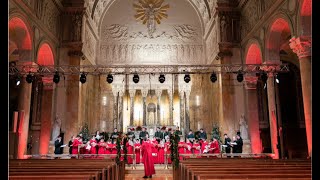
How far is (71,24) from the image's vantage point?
18.8 meters

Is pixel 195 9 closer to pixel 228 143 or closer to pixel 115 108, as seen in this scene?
pixel 115 108

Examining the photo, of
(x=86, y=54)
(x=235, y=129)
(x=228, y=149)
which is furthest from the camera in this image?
(x=86, y=54)

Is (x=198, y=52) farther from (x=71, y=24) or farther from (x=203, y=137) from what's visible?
(x=71, y=24)

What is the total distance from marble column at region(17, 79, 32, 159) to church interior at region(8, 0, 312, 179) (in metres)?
0.05

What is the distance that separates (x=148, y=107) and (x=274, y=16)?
17.7 m

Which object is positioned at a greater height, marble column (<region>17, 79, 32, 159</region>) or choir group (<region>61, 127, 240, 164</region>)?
marble column (<region>17, 79, 32, 159</region>)

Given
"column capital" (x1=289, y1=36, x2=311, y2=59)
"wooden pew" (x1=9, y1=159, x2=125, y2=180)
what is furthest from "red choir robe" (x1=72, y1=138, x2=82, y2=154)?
"column capital" (x1=289, y1=36, x2=311, y2=59)

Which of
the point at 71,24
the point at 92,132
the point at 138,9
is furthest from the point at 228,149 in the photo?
the point at 138,9

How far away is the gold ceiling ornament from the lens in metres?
24.3

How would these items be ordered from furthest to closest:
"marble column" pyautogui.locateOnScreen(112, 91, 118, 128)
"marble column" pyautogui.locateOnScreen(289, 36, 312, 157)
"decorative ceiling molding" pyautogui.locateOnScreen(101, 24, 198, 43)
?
1. "decorative ceiling molding" pyautogui.locateOnScreen(101, 24, 198, 43)
2. "marble column" pyautogui.locateOnScreen(112, 91, 118, 128)
3. "marble column" pyautogui.locateOnScreen(289, 36, 312, 157)

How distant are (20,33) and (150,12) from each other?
12.6 m

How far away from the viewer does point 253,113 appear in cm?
1702

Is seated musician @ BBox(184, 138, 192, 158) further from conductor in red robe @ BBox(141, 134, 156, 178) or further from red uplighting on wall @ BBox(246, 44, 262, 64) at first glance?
red uplighting on wall @ BBox(246, 44, 262, 64)
